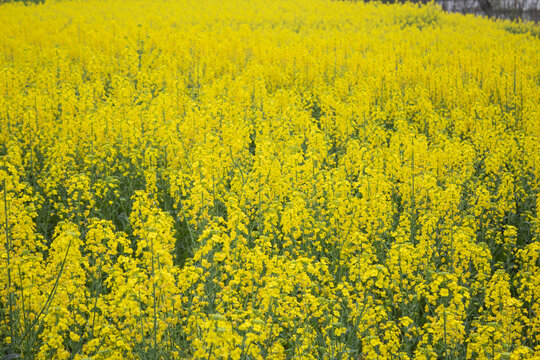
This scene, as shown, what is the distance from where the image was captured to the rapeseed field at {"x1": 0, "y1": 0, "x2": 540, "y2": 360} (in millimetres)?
3594

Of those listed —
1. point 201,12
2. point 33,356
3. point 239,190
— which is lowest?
point 33,356

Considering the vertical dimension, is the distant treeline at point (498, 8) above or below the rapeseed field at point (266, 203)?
above

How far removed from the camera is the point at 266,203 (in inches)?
214

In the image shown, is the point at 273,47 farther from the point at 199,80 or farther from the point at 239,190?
the point at 239,190

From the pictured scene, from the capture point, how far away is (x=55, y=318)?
324 cm

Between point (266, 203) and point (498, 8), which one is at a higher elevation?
point (498, 8)

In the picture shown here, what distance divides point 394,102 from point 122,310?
26.1 feet

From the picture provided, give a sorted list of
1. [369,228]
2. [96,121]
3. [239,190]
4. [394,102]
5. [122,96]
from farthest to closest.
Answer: [394,102] → [122,96] → [96,121] → [239,190] → [369,228]

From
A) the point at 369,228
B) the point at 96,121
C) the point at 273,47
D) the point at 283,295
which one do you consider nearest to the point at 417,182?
the point at 369,228

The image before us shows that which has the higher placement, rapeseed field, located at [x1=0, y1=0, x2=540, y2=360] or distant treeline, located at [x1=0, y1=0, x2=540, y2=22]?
distant treeline, located at [x1=0, y1=0, x2=540, y2=22]

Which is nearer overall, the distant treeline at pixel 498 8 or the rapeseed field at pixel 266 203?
the rapeseed field at pixel 266 203

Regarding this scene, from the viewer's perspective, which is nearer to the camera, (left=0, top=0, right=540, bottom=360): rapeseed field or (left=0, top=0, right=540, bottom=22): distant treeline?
(left=0, top=0, right=540, bottom=360): rapeseed field

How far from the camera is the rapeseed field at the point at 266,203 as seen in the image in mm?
3594

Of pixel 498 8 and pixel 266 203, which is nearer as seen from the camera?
pixel 266 203
